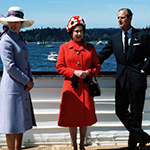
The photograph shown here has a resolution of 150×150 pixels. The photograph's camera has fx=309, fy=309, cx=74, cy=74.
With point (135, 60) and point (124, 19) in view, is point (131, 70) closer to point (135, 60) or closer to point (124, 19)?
point (135, 60)

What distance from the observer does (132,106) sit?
3.63 m

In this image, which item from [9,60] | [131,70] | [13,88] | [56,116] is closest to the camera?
[9,60]

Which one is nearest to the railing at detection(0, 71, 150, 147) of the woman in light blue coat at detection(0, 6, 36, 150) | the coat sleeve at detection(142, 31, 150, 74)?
the coat sleeve at detection(142, 31, 150, 74)

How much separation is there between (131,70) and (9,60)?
1.42 meters

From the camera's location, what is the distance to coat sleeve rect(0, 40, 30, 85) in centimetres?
294

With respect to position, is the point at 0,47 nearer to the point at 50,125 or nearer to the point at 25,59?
the point at 25,59

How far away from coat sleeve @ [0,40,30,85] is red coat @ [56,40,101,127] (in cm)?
63

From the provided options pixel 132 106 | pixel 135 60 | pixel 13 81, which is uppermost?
pixel 135 60

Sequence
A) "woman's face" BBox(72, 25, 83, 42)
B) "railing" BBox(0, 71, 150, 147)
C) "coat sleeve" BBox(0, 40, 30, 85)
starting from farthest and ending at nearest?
"railing" BBox(0, 71, 150, 147) < "woman's face" BBox(72, 25, 83, 42) < "coat sleeve" BBox(0, 40, 30, 85)

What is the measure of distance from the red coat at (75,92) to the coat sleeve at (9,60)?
2.08 feet

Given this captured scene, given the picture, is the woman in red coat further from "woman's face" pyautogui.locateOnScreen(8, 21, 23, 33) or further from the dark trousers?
"woman's face" pyautogui.locateOnScreen(8, 21, 23, 33)

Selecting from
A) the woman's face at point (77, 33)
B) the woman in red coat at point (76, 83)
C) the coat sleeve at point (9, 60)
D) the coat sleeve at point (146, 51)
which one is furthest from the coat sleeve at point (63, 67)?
the coat sleeve at point (146, 51)

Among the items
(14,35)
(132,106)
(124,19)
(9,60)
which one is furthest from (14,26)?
(132,106)

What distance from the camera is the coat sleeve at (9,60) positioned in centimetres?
294
